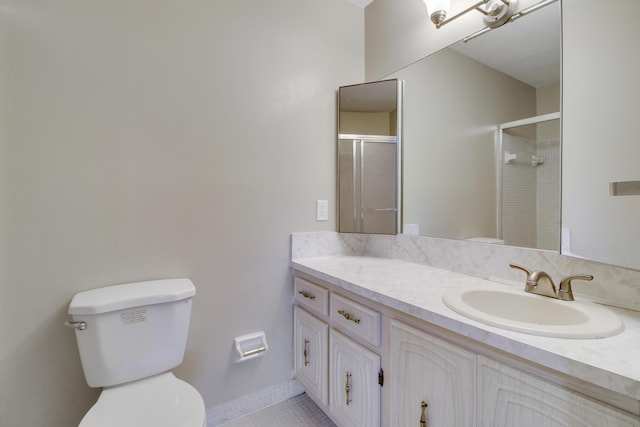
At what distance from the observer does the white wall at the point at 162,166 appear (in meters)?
1.12

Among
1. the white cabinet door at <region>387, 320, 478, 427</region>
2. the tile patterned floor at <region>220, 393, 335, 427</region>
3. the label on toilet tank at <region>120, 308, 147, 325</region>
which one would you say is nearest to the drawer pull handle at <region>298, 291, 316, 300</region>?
the white cabinet door at <region>387, 320, 478, 427</region>

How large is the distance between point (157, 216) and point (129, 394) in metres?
0.73

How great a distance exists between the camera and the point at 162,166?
4.50ft

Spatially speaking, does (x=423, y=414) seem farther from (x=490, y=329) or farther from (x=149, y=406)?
(x=149, y=406)

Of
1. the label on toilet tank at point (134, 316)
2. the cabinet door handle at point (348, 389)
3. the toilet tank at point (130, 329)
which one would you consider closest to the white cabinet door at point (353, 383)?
Result: the cabinet door handle at point (348, 389)

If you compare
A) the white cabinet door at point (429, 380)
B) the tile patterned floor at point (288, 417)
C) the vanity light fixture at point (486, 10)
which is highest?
the vanity light fixture at point (486, 10)

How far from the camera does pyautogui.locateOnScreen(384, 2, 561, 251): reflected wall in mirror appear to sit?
1.13 m

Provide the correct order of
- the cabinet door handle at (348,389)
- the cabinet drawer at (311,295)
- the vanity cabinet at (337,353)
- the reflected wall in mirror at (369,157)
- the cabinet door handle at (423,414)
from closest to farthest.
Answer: the cabinet door handle at (423,414)
the vanity cabinet at (337,353)
the cabinet door handle at (348,389)
the cabinet drawer at (311,295)
the reflected wall in mirror at (369,157)

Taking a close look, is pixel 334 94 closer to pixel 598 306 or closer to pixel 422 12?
pixel 422 12

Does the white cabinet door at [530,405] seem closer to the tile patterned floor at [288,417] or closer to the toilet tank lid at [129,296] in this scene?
the tile patterned floor at [288,417]

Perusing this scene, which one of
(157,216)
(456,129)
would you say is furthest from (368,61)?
(157,216)

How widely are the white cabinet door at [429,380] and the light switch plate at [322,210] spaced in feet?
2.99

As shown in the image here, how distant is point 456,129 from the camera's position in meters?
1.49

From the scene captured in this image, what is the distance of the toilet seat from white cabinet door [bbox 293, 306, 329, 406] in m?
0.64
